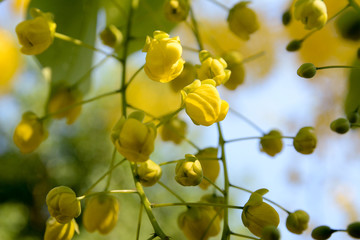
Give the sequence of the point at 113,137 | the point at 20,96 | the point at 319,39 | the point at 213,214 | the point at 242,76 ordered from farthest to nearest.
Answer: the point at 20,96 < the point at 319,39 < the point at 242,76 < the point at 213,214 < the point at 113,137

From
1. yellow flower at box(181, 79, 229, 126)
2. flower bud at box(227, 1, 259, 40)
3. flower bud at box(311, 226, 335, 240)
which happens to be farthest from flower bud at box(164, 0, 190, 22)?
flower bud at box(311, 226, 335, 240)

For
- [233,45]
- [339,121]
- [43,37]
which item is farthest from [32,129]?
[233,45]

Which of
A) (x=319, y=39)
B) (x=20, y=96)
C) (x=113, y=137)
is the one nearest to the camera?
(x=113, y=137)

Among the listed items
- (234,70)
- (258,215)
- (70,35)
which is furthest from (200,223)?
(70,35)

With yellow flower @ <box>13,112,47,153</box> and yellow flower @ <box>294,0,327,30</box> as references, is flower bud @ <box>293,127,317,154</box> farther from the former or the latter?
yellow flower @ <box>13,112,47,153</box>

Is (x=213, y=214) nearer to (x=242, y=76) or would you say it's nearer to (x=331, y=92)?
(x=242, y=76)

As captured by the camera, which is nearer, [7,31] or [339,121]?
[339,121]

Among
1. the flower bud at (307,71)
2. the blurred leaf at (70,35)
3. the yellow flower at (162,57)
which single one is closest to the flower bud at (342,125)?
the flower bud at (307,71)

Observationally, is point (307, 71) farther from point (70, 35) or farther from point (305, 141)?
point (70, 35)
